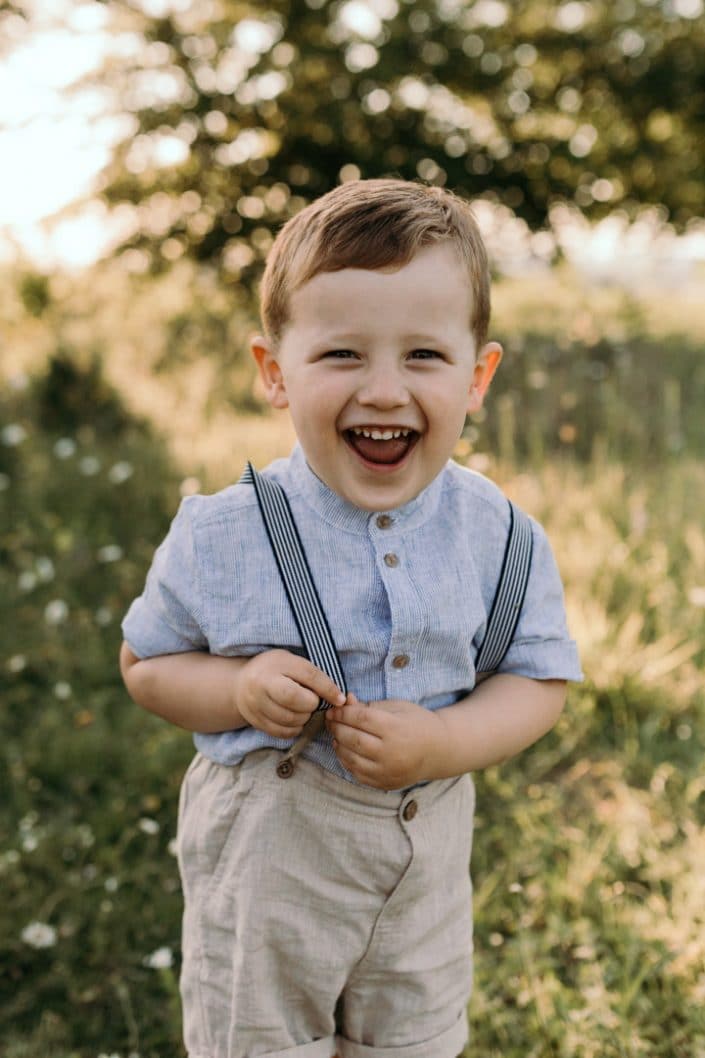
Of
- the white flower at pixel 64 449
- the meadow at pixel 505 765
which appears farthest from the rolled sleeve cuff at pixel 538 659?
the white flower at pixel 64 449

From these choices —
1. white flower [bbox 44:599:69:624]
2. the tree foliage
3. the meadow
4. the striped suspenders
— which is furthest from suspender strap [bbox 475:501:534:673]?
the tree foliage

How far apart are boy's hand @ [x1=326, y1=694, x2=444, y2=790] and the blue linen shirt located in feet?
0.16

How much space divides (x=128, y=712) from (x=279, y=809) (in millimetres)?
1911

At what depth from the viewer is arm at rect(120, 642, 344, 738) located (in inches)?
55.3

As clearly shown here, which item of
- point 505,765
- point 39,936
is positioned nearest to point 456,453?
point 505,765

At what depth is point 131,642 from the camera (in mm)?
1600

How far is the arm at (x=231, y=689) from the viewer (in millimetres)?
1404

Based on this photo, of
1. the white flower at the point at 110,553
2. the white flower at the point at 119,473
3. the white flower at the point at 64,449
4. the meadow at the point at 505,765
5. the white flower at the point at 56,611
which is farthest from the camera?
the white flower at the point at 64,449

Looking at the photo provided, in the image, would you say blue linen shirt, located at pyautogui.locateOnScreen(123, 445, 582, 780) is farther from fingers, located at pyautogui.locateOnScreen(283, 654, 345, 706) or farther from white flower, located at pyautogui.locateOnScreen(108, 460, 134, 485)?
white flower, located at pyautogui.locateOnScreen(108, 460, 134, 485)

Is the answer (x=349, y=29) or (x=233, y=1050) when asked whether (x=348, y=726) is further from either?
(x=349, y=29)

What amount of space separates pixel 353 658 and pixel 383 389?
389mm

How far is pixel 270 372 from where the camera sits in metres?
1.58

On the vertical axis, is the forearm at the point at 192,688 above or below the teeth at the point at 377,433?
below

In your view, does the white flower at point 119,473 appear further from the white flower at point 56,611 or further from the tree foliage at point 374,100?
the tree foliage at point 374,100
